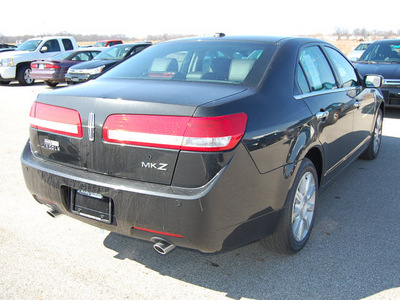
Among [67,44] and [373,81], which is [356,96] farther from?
[67,44]

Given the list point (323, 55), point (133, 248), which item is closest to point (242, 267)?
point (133, 248)

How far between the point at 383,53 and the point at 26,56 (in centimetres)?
1358

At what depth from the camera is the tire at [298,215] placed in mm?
2725

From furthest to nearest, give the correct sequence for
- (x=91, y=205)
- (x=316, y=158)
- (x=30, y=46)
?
(x=30, y=46) → (x=316, y=158) → (x=91, y=205)

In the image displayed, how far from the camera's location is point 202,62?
3129 millimetres

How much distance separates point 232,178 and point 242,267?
0.92 meters

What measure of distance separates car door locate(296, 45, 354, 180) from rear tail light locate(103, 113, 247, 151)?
0.90 m

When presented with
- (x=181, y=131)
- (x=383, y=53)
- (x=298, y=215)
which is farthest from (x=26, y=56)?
(x=181, y=131)

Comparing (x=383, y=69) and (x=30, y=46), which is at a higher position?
(x=383, y=69)

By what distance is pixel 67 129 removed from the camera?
2529 mm

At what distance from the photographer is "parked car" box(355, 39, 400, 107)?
810 centimetres

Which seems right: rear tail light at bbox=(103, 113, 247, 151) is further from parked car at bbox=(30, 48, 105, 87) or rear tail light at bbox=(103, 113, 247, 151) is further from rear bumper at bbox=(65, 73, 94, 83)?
parked car at bbox=(30, 48, 105, 87)

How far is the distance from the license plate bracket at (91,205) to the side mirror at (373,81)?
3.43m

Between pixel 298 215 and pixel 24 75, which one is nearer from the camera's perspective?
pixel 298 215
